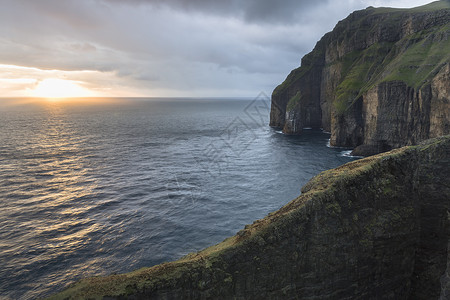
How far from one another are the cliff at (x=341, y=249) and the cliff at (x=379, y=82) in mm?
55559

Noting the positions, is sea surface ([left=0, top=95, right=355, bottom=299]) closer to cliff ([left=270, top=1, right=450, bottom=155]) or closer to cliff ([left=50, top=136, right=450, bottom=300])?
cliff ([left=270, top=1, right=450, bottom=155])

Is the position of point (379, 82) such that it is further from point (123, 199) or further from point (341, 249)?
point (341, 249)

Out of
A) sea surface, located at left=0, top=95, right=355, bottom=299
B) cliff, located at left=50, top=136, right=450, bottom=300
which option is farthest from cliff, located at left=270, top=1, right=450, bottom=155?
cliff, located at left=50, top=136, right=450, bottom=300

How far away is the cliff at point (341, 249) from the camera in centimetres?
1675

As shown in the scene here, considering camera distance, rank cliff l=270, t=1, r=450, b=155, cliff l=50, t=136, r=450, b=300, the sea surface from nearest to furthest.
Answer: cliff l=50, t=136, r=450, b=300 < the sea surface < cliff l=270, t=1, r=450, b=155

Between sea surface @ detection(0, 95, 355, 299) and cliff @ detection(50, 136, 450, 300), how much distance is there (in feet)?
67.5

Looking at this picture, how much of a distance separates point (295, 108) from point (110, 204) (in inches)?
3998

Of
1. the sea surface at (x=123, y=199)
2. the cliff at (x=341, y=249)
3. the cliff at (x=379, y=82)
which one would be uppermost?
the cliff at (x=379, y=82)

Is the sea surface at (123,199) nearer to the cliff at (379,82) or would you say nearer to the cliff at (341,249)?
the cliff at (379,82)

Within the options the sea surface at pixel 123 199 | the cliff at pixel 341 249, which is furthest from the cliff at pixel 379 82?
the cliff at pixel 341 249

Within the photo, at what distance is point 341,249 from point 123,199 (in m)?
44.9

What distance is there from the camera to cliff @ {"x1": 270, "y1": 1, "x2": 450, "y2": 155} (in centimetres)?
7275

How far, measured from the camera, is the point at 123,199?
54.3m

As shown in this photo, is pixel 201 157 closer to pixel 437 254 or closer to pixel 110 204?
pixel 110 204
